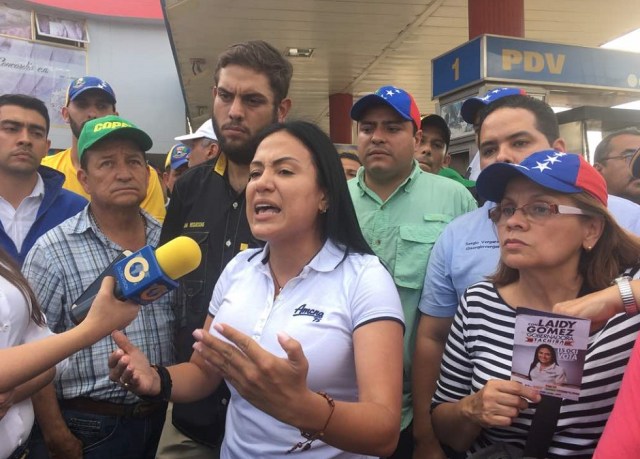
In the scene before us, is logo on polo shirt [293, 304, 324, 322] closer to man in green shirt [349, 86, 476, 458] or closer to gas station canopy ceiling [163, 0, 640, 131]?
man in green shirt [349, 86, 476, 458]

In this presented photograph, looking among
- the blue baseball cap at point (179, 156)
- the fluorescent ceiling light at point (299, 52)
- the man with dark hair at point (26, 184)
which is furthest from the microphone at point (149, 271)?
the fluorescent ceiling light at point (299, 52)

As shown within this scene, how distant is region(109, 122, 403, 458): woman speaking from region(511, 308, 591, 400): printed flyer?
39cm

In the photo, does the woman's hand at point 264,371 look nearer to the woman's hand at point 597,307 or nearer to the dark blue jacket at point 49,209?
the woman's hand at point 597,307

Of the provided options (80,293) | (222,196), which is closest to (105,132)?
(222,196)

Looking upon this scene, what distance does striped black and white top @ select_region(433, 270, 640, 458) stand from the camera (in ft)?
5.64

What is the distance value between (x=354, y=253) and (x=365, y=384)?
1.76ft

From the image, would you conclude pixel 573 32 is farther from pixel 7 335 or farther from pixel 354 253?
pixel 7 335

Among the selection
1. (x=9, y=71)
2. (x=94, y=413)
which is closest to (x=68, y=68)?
(x=9, y=71)

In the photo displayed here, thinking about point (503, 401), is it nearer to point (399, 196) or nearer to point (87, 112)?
point (399, 196)

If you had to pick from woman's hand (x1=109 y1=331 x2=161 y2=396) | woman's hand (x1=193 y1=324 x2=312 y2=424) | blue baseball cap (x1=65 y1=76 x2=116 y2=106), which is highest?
blue baseball cap (x1=65 y1=76 x2=116 y2=106)

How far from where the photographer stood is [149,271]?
1535 millimetres

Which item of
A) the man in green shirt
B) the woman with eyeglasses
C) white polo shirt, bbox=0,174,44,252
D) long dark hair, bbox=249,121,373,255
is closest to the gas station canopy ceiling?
white polo shirt, bbox=0,174,44,252

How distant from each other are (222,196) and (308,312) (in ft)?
3.52

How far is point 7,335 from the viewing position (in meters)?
1.85
